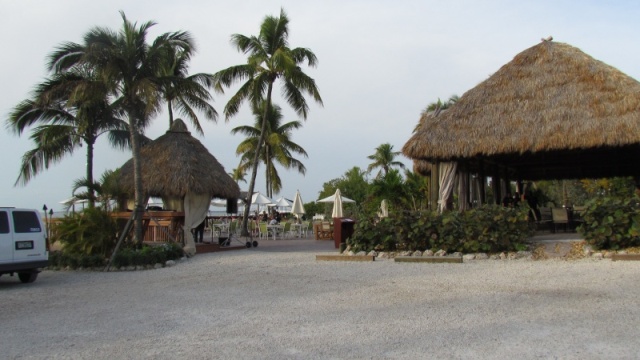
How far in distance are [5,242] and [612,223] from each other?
11.9 meters

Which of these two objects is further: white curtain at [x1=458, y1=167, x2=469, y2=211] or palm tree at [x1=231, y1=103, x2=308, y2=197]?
palm tree at [x1=231, y1=103, x2=308, y2=197]

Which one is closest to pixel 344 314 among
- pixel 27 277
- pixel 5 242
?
pixel 5 242

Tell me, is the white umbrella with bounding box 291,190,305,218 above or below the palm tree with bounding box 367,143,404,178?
below

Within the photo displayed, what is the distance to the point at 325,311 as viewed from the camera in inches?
292

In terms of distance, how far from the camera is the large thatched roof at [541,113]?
13.2 m

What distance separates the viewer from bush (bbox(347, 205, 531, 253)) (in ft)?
41.1

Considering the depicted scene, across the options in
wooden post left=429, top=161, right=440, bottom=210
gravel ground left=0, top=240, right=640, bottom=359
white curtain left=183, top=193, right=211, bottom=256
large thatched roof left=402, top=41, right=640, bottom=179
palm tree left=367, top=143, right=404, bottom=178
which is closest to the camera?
gravel ground left=0, top=240, right=640, bottom=359

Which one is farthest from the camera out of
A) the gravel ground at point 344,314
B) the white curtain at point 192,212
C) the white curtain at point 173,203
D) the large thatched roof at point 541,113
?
the white curtain at point 173,203

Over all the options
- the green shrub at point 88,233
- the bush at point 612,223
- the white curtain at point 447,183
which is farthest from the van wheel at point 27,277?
the bush at point 612,223

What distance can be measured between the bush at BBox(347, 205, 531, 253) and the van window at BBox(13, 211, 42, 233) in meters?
6.84

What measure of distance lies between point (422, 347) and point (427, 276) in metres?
4.81

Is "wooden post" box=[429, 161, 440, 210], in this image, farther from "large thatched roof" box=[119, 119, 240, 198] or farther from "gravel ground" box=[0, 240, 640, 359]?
"large thatched roof" box=[119, 119, 240, 198]

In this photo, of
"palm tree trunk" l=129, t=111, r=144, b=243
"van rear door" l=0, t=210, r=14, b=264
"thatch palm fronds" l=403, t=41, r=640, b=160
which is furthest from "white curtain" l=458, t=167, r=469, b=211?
"van rear door" l=0, t=210, r=14, b=264

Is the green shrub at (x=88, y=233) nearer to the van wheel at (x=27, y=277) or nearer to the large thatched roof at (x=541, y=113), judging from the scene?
the van wheel at (x=27, y=277)
